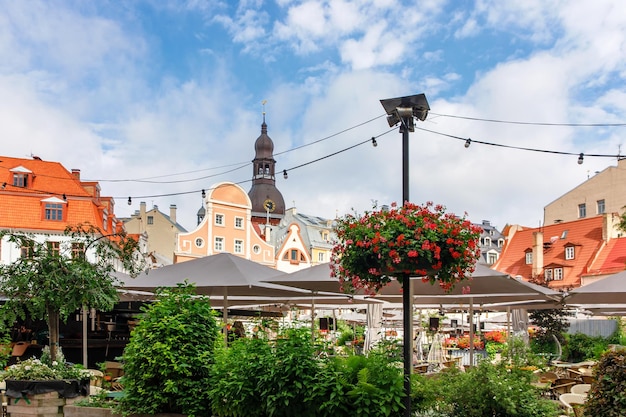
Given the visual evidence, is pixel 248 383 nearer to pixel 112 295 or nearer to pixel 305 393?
pixel 305 393

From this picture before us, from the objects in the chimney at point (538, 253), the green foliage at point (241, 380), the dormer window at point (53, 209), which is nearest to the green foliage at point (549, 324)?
the green foliage at point (241, 380)

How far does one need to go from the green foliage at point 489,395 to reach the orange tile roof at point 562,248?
1668 inches

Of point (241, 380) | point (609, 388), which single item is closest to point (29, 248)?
point (241, 380)

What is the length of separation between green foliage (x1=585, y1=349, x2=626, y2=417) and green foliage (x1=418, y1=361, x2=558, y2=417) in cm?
43

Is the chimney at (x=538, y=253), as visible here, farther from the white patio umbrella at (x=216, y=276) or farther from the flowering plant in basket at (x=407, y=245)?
the flowering plant in basket at (x=407, y=245)

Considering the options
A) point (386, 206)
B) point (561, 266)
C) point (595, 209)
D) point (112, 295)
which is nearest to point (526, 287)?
point (386, 206)

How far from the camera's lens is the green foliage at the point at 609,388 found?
709 cm

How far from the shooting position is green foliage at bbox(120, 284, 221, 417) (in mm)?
8367

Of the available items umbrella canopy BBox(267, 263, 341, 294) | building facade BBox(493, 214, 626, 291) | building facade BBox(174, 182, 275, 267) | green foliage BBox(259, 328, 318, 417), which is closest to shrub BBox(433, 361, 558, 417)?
green foliage BBox(259, 328, 318, 417)

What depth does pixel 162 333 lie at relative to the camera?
8.54m

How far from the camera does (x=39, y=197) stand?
44812 millimetres

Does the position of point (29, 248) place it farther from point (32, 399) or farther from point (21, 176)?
point (21, 176)

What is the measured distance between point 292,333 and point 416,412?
1.56 m

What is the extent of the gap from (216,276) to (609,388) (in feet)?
21.3
